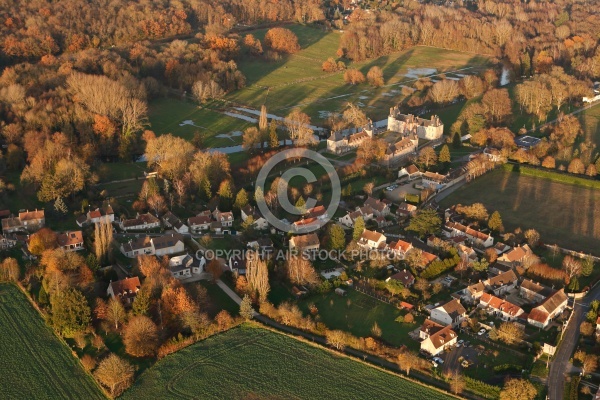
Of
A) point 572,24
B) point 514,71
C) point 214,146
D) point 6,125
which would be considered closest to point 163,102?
point 214,146

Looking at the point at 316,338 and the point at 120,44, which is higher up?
the point at 120,44

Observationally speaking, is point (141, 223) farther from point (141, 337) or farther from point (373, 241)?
point (373, 241)

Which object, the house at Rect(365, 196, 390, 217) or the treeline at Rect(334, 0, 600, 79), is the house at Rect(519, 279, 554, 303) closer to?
the house at Rect(365, 196, 390, 217)

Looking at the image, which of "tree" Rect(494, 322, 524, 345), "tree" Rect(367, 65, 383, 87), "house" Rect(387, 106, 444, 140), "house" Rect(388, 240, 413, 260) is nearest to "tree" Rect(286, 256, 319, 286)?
"house" Rect(388, 240, 413, 260)

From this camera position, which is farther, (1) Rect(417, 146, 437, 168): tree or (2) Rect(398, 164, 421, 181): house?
(1) Rect(417, 146, 437, 168): tree

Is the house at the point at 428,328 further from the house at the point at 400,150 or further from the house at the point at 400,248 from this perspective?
the house at the point at 400,150

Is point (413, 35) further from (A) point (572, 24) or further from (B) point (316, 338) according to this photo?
(B) point (316, 338)
